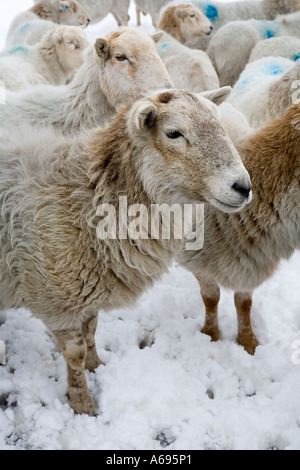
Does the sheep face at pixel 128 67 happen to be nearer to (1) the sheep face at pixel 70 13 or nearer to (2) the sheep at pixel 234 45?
(2) the sheep at pixel 234 45

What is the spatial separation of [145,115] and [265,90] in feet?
11.8

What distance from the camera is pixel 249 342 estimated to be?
3.29 meters

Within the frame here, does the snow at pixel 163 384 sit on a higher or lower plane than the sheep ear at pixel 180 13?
lower

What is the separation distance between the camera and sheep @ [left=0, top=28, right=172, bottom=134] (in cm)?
352

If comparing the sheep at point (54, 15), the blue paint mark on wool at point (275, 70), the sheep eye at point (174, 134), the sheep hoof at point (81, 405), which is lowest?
the sheep hoof at point (81, 405)

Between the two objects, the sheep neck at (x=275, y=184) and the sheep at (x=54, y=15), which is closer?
the sheep neck at (x=275, y=184)

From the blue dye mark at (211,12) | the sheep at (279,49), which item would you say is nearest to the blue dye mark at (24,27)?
the blue dye mark at (211,12)

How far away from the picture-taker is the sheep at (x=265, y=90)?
4723 mm

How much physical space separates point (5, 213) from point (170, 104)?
106 centimetres

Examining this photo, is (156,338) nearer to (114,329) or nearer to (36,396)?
(114,329)

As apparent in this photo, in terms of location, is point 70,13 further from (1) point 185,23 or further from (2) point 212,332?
(2) point 212,332

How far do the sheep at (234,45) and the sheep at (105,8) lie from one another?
176 inches

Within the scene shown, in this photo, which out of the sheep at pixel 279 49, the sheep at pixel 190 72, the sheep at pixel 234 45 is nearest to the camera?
the sheep at pixel 190 72

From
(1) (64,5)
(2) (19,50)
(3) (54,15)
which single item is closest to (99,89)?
(2) (19,50)
